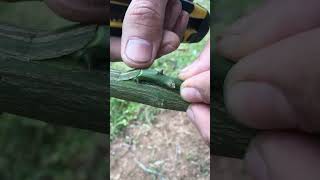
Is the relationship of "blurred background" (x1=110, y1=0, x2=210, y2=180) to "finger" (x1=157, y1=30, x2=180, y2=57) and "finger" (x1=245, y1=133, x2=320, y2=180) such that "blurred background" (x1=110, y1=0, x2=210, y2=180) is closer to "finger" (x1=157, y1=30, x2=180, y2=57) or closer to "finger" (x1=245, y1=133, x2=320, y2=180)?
"finger" (x1=157, y1=30, x2=180, y2=57)

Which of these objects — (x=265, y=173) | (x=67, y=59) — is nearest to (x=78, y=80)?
(x=67, y=59)

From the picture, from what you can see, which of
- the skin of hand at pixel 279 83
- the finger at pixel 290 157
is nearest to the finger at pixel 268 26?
the skin of hand at pixel 279 83

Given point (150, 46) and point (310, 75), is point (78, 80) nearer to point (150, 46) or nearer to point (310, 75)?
point (150, 46)

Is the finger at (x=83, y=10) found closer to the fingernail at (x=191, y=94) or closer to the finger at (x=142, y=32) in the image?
the finger at (x=142, y=32)

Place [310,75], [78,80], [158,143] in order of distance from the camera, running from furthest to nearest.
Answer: [158,143] → [78,80] → [310,75]

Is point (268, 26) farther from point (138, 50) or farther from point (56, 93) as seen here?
point (56, 93)

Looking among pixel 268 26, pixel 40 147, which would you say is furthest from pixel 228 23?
pixel 40 147
